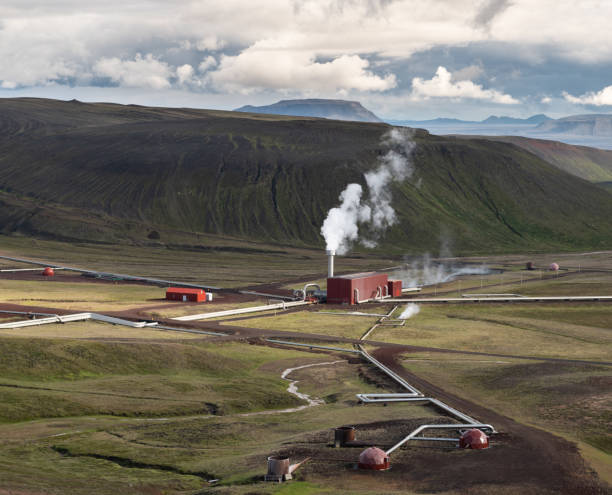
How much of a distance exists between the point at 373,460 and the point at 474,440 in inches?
324

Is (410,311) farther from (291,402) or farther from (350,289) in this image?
(291,402)

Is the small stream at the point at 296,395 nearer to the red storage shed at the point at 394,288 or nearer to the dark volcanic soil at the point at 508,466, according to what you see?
the dark volcanic soil at the point at 508,466

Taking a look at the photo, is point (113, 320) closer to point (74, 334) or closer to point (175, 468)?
point (74, 334)

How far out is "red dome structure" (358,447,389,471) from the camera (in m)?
49.0

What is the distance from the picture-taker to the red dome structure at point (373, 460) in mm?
49031

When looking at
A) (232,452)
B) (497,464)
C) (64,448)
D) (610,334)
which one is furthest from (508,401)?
(610,334)

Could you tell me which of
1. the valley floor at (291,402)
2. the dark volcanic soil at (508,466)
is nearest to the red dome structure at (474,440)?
the dark volcanic soil at (508,466)

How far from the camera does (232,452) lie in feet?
180

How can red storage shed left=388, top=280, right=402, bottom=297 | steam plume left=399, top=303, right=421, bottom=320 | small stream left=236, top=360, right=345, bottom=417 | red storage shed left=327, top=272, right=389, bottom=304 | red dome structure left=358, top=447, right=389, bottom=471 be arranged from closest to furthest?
red dome structure left=358, top=447, right=389, bottom=471
small stream left=236, top=360, right=345, bottom=417
steam plume left=399, top=303, right=421, bottom=320
red storage shed left=327, top=272, right=389, bottom=304
red storage shed left=388, top=280, right=402, bottom=297

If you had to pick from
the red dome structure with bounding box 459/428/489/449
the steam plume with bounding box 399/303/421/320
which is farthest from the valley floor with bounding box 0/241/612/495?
the steam plume with bounding box 399/303/421/320

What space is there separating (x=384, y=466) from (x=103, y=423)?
25532 millimetres

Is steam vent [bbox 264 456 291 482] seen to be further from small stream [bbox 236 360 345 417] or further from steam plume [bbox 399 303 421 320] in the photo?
steam plume [bbox 399 303 421 320]

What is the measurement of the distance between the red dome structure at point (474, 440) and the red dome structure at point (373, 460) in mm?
6829

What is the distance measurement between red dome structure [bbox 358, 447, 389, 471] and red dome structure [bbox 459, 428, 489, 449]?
683 centimetres
